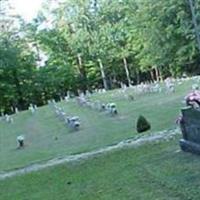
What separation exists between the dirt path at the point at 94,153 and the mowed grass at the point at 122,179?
0.66 meters

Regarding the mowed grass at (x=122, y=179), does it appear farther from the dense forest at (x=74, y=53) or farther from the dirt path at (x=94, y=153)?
the dense forest at (x=74, y=53)

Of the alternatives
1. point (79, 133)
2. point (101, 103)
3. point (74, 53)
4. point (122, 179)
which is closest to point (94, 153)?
point (122, 179)

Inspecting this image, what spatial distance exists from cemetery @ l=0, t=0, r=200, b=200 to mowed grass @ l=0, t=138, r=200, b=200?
3 cm

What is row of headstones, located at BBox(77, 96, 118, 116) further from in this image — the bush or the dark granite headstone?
the dark granite headstone

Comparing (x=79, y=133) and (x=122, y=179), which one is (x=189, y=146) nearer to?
(x=122, y=179)

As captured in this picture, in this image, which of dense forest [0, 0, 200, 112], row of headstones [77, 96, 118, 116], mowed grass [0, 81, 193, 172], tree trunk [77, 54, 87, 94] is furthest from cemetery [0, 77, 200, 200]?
tree trunk [77, 54, 87, 94]

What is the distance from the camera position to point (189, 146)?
1080 centimetres

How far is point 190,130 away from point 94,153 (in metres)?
3.78

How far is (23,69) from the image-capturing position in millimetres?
55062

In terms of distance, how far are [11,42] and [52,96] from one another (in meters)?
7.32

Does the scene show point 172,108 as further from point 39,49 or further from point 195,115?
point 39,49

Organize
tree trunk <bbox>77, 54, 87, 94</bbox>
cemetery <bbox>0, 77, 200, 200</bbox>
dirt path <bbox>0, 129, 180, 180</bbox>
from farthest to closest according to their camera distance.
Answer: tree trunk <bbox>77, 54, 87, 94</bbox> < dirt path <bbox>0, 129, 180, 180</bbox> < cemetery <bbox>0, 77, 200, 200</bbox>

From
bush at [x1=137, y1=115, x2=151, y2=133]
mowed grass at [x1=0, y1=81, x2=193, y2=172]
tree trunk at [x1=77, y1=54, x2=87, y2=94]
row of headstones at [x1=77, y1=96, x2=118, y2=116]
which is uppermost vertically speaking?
tree trunk at [x1=77, y1=54, x2=87, y2=94]

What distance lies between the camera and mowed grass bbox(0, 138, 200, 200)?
27.3ft
